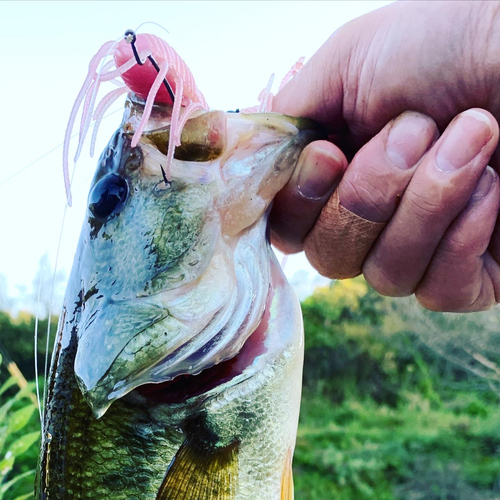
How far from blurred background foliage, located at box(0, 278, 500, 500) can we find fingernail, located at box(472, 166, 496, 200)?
542 centimetres

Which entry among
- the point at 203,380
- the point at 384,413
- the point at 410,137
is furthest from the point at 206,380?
the point at 384,413

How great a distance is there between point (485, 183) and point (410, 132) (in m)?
0.22

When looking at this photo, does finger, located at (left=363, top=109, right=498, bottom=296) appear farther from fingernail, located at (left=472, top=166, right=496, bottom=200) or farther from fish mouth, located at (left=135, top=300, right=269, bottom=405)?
fish mouth, located at (left=135, top=300, right=269, bottom=405)

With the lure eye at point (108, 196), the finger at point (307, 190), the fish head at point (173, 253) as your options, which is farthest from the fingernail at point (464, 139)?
the lure eye at point (108, 196)

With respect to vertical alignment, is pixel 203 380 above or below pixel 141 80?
below

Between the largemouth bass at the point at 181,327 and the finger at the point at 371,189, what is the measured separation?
0.19 meters

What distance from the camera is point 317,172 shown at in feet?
3.88

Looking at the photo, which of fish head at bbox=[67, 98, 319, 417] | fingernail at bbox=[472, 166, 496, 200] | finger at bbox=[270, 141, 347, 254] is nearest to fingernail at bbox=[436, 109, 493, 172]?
fingernail at bbox=[472, 166, 496, 200]

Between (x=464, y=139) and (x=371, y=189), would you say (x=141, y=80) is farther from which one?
(x=464, y=139)

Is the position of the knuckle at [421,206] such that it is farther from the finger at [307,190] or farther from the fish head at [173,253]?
the fish head at [173,253]

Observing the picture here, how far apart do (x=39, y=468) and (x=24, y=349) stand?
21.7ft

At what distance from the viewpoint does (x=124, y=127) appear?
3.57ft

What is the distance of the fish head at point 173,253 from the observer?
98cm

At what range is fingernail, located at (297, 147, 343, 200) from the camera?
115 cm
